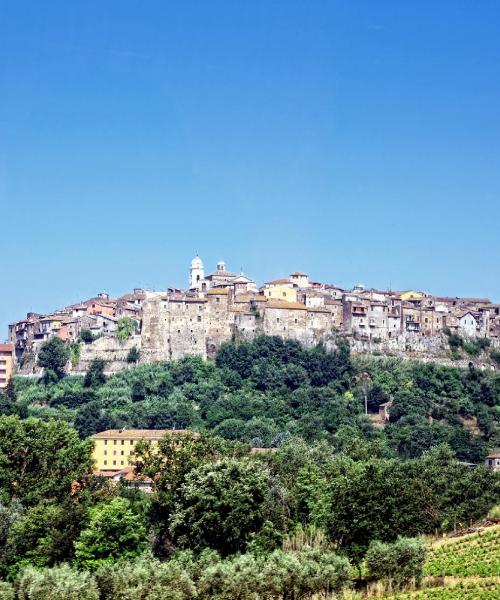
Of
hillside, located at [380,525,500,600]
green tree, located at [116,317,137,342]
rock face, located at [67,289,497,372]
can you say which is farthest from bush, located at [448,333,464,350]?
hillside, located at [380,525,500,600]

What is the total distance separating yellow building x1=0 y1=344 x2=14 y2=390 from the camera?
109 metres

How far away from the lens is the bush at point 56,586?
3428 centimetres

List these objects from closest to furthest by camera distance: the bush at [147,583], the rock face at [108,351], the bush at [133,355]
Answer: the bush at [147,583] → the bush at [133,355] → the rock face at [108,351]

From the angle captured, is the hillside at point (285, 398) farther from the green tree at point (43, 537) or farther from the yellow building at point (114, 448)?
the green tree at point (43, 537)

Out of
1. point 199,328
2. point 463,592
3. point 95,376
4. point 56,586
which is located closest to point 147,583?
point 56,586

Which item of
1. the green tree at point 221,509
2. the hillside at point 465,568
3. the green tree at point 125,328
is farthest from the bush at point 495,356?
the green tree at point 221,509

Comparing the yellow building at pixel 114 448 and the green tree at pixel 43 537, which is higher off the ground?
the yellow building at pixel 114 448

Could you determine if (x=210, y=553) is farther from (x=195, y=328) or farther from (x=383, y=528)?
(x=195, y=328)

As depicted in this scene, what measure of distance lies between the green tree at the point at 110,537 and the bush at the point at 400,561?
819 centimetres

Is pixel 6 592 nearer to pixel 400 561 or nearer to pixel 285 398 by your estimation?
pixel 400 561

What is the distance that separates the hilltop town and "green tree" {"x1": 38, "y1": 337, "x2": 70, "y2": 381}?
1.35 metres

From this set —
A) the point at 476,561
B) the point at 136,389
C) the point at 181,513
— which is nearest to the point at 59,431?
the point at 181,513

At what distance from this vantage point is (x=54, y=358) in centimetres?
10450

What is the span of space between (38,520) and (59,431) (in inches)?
430
